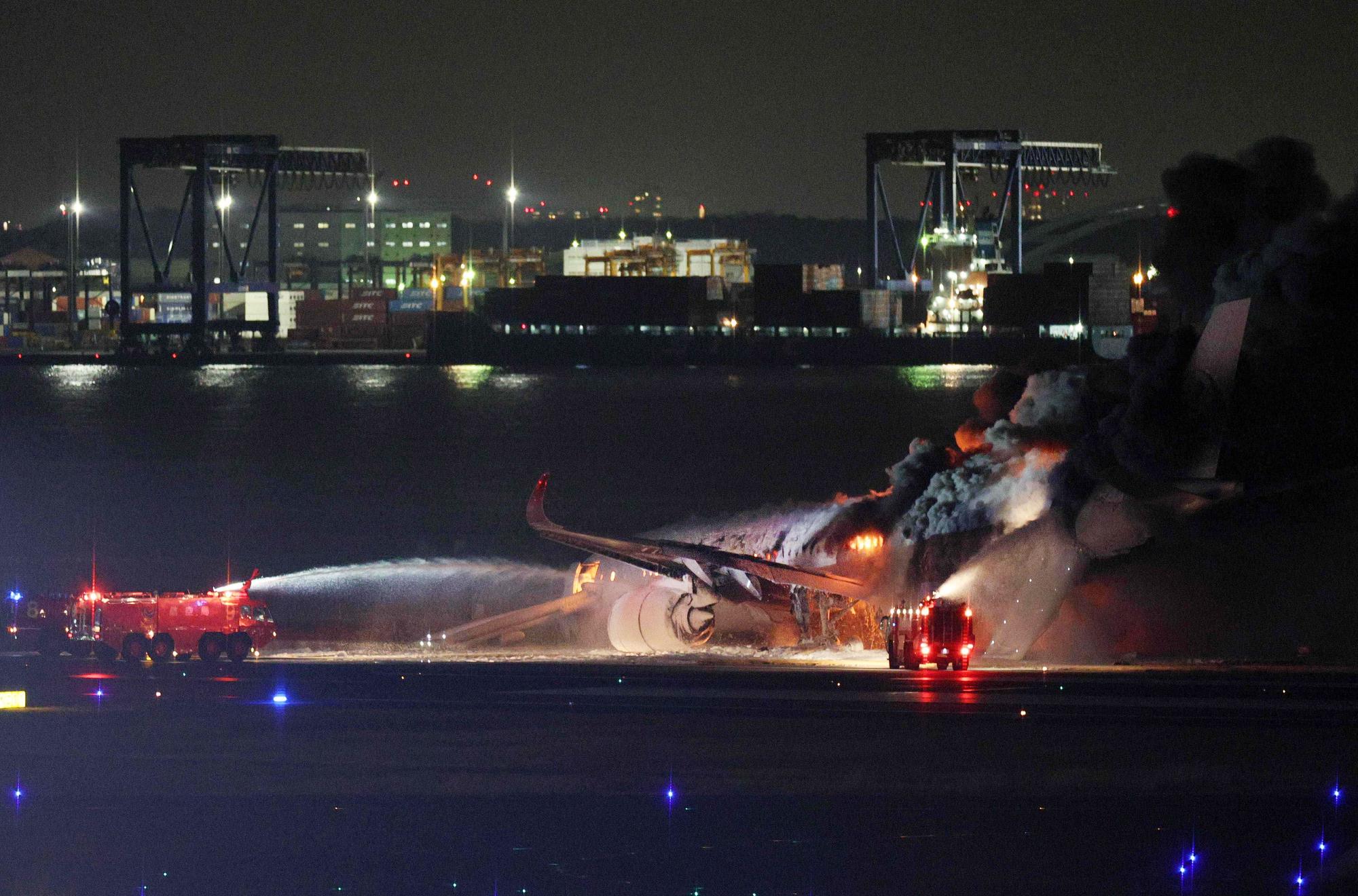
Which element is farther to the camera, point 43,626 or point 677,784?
point 43,626

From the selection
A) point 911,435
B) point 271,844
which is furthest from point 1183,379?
point 911,435

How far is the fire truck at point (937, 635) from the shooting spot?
35.0 metres

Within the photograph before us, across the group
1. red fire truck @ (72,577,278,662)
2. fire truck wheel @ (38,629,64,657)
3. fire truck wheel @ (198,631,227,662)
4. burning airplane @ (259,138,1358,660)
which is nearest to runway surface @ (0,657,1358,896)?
red fire truck @ (72,577,278,662)

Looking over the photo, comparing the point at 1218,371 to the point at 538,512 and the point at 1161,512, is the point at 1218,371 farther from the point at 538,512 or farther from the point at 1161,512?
the point at 538,512

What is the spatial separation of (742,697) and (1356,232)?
2170 centimetres

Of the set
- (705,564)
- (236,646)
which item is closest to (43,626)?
(236,646)

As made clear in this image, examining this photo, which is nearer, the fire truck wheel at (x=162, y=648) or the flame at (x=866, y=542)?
the fire truck wheel at (x=162, y=648)

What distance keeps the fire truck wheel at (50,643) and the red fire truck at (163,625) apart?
0.91 m

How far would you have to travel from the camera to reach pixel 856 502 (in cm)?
5062

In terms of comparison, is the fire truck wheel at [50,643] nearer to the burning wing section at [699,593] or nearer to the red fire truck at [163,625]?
the red fire truck at [163,625]

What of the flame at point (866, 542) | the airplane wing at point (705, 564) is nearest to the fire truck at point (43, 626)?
the airplane wing at point (705, 564)

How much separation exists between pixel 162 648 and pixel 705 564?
1334 centimetres

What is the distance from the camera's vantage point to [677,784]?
2259 centimetres

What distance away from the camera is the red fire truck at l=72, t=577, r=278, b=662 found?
125 ft
